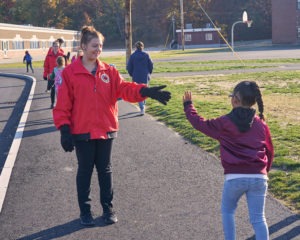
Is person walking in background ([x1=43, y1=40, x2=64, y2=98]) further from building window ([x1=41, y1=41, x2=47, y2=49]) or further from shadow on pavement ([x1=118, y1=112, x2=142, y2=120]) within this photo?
building window ([x1=41, y1=41, x2=47, y2=49])

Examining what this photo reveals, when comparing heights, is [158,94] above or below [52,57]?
below

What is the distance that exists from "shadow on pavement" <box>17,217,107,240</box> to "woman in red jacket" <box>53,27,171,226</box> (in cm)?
8

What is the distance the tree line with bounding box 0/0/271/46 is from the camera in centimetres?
9588

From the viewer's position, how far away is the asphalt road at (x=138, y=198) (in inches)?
197

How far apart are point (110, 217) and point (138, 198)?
779 mm

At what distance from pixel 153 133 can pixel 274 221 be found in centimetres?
536

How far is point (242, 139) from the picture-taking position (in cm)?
406

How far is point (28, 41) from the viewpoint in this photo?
7319 cm

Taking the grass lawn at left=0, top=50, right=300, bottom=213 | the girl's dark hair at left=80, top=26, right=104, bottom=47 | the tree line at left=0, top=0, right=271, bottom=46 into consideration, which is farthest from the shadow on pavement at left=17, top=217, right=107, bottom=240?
the tree line at left=0, top=0, right=271, bottom=46

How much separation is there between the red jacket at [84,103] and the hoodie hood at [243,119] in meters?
1.60

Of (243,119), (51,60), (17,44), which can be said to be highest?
(17,44)

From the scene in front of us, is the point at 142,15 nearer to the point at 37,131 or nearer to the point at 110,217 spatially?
the point at 37,131

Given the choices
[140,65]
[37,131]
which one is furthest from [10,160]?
[140,65]

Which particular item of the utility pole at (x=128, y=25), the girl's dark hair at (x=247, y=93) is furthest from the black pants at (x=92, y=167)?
the utility pole at (x=128, y=25)
